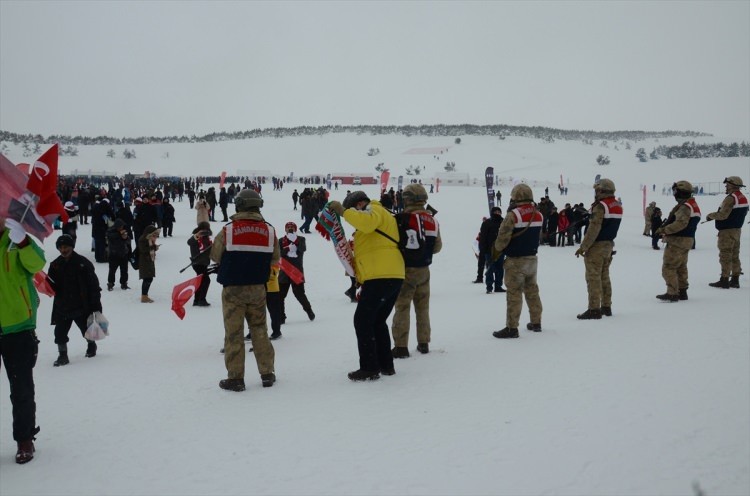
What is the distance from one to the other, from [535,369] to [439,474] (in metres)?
2.23

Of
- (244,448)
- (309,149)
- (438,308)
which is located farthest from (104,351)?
(309,149)

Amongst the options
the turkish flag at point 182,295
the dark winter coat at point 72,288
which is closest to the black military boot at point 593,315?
the turkish flag at point 182,295

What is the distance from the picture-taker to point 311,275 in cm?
1503

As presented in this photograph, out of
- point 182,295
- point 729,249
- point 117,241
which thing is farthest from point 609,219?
point 117,241

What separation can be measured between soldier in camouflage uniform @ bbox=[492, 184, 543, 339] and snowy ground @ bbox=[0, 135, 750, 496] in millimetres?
505

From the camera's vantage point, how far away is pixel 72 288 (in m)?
6.93

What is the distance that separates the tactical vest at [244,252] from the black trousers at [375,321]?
1006 mm

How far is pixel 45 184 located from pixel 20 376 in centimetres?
143

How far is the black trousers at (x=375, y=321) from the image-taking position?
509cm

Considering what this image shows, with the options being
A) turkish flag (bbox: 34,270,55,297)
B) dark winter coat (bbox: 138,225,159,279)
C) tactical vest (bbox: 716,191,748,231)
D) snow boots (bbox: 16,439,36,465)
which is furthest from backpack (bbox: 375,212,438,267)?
dark winter coat (bbox: 138,225,159,279)

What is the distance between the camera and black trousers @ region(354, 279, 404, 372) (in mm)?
5090

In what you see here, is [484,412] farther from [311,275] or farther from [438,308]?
[311,275]

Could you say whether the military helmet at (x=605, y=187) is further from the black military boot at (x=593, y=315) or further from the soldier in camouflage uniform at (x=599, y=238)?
the black military boot at (x=593, y=315)

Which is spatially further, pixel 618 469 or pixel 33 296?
pixel 33 296
